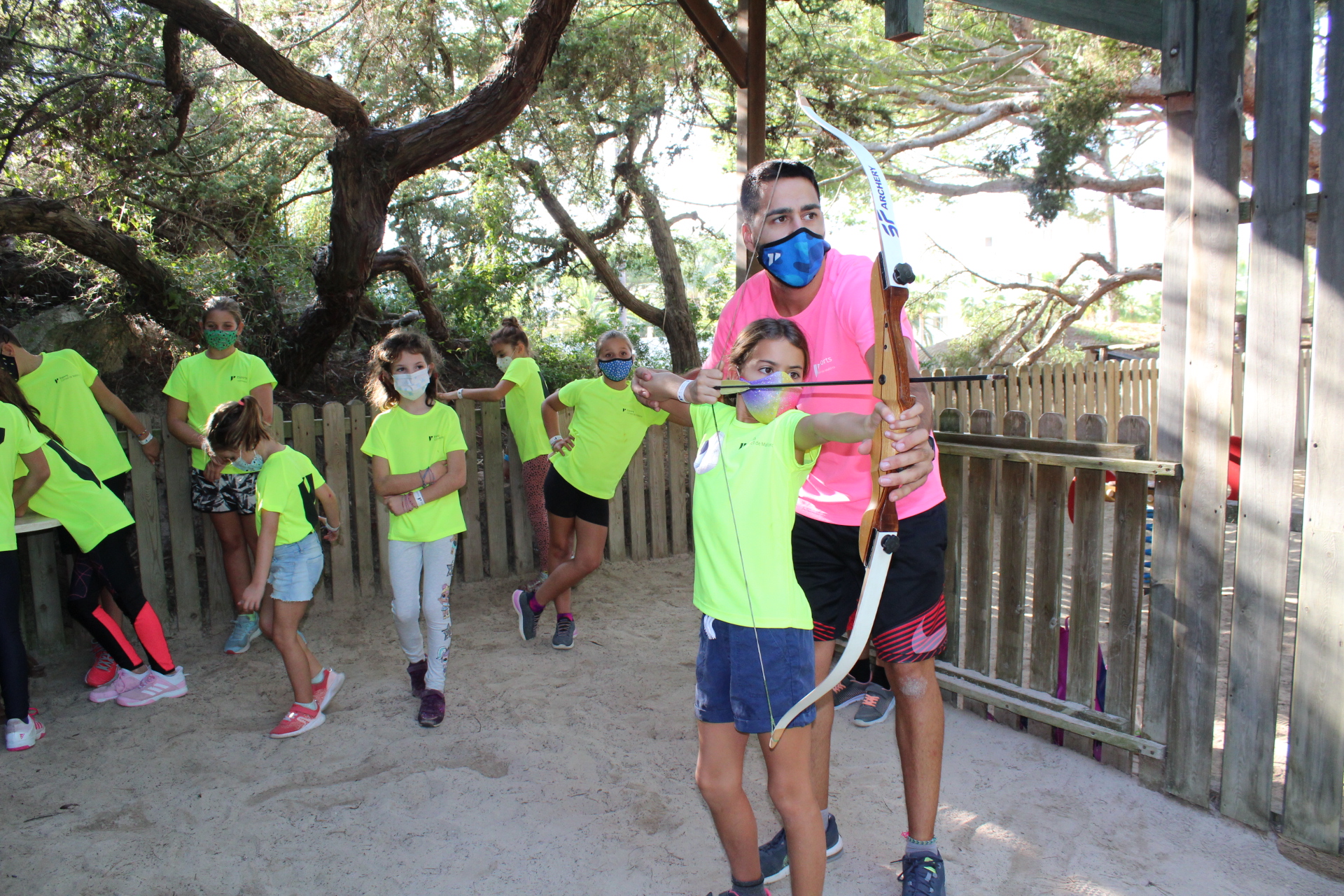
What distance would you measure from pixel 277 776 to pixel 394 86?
26.1 ft

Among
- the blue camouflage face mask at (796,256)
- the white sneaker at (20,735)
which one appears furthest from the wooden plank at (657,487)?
the blue camouflage face mask at (796,256)

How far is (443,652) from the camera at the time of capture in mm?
3830

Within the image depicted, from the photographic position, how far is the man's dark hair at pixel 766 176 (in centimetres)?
248

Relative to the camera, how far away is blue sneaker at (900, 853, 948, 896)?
2.36 m

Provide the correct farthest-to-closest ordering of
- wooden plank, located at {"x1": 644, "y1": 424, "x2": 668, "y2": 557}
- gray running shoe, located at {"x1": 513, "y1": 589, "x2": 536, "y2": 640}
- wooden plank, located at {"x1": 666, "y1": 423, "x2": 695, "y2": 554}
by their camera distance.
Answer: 1. wooden plank, located at {"x1": 666, "y1": 423, "x2": 695, "y2": 554}
2. wooden plank, located at {"x1": 644, "y1": 424, "x2": 668, "y2": 557}
3. gray running shoe, located at {"x1": 513, "y1": 589, "x2": 536, "y2": 640}

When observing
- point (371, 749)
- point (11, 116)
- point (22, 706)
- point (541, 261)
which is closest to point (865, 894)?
point (371, 749)

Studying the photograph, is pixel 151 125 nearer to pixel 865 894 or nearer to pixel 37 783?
pixel 37 783

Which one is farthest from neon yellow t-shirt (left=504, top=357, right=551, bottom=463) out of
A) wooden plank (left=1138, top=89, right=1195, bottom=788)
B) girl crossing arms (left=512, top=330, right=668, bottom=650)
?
wooden plank (left=1138, top=89, right=1195, bottom=788)

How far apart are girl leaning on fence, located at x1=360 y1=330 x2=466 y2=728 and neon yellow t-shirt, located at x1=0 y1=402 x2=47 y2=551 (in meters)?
1.38

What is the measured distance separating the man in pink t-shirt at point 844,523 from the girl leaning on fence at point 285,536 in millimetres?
2244

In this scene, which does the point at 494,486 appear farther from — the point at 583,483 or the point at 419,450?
the point at 419,450

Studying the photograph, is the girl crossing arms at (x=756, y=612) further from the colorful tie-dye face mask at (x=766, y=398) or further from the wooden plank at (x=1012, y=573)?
the wooden plank at (x=1012, y=573)

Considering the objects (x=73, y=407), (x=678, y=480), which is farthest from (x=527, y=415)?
(x=73, y=407)

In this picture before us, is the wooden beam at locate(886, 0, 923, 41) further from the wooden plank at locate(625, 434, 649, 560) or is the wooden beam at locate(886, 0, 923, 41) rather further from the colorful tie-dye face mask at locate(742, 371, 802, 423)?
the wooden plank at locate(625, 434, 649, 560)
